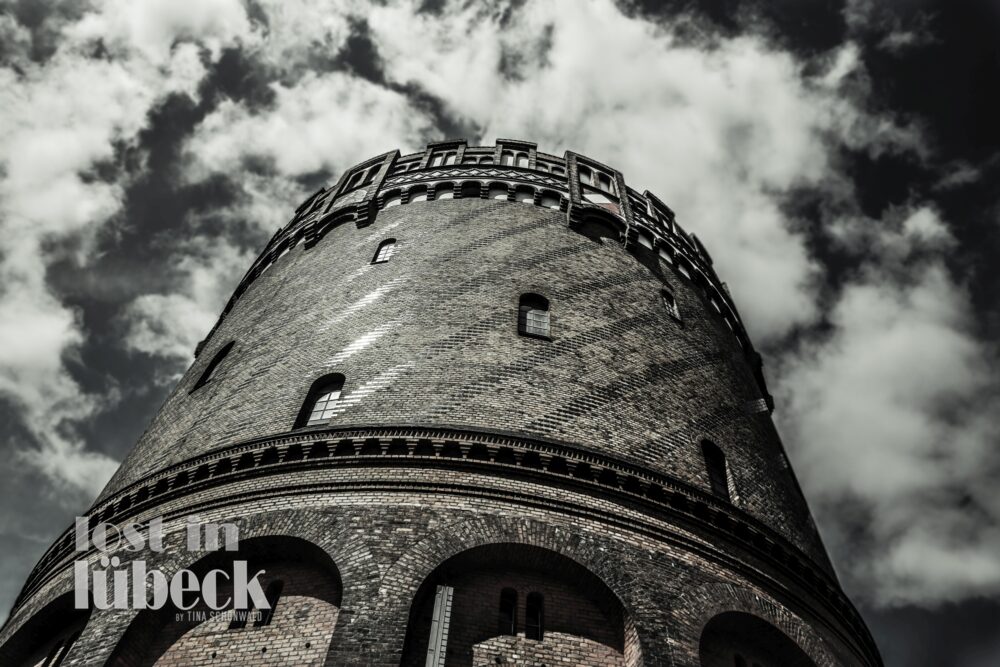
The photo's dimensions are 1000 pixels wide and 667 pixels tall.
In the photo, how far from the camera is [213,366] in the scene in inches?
515

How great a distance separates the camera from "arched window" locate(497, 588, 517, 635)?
312 inches

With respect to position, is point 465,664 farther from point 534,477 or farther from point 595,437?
point 595,437

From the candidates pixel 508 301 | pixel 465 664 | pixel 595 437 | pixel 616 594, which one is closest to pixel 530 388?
pixel 595 437

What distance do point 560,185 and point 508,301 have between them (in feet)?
16.9

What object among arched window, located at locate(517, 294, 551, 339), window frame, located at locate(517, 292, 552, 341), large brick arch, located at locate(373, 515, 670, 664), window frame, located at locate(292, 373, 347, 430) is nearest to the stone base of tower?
large brick arch, located at locate(373, 515, 670, 664)

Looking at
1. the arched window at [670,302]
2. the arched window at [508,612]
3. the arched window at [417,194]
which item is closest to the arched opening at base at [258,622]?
the arched window at [508,612]

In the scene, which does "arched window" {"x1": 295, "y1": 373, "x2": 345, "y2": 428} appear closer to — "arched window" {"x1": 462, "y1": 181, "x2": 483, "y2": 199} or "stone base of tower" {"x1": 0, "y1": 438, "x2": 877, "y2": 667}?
"stone base of tower" {"x1": 0, "y1": 438, "x2": 877, "y2": 667}

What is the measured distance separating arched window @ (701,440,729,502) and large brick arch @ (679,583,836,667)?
5.08ft

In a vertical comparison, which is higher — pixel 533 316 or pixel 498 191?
pixel 498 191

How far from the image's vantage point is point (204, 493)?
9.41 m

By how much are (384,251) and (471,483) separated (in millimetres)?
6250

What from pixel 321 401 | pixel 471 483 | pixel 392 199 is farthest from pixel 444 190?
pixel 471 483

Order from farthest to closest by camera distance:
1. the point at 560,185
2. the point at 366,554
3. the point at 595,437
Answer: the point at 560,185 < the point at 595,437 < the point at 366,554

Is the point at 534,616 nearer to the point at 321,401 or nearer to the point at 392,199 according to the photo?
the point at 321,401
